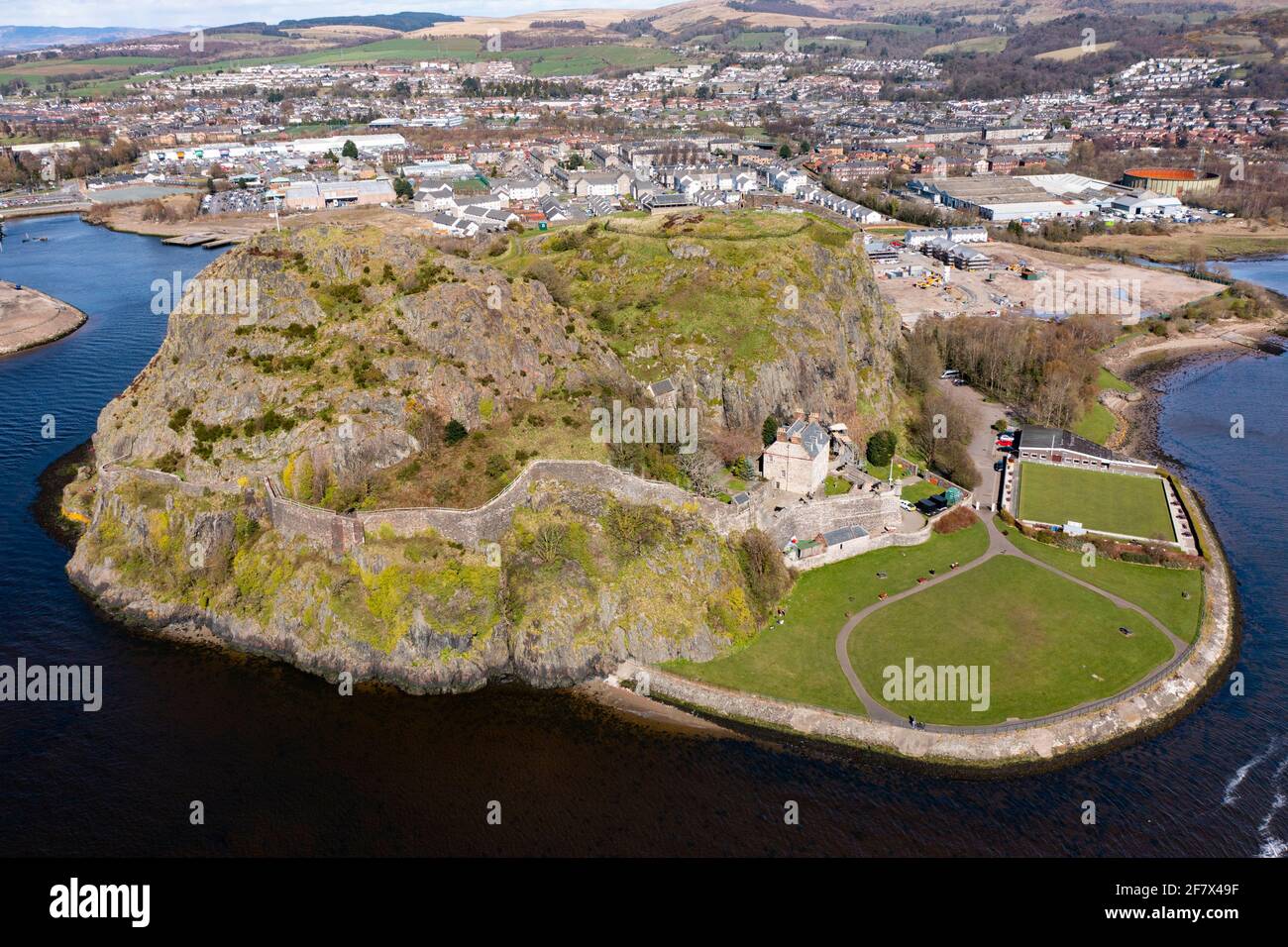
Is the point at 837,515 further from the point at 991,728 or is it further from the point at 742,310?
the point at 742,310

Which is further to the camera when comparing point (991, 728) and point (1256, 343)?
point (1256, 343)

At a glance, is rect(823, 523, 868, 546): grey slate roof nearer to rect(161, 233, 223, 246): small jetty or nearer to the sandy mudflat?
the sandy mudflat

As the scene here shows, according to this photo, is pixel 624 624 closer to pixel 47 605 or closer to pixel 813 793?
pixel 813 793

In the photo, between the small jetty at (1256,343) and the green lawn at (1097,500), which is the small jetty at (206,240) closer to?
the green lawn at (1097,500)

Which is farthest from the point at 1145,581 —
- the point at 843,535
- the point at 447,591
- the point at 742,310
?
the point at 447,591

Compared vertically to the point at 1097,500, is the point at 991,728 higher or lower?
lower

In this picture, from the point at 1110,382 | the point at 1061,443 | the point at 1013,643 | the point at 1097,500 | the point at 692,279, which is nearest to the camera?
the point at 1013,643

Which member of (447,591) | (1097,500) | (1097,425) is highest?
(1097,425)

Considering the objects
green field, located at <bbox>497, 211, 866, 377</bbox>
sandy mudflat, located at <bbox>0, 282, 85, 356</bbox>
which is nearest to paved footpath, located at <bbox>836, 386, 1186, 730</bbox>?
green field, located at <bbox>497, 211, 866, 377</bbox>
